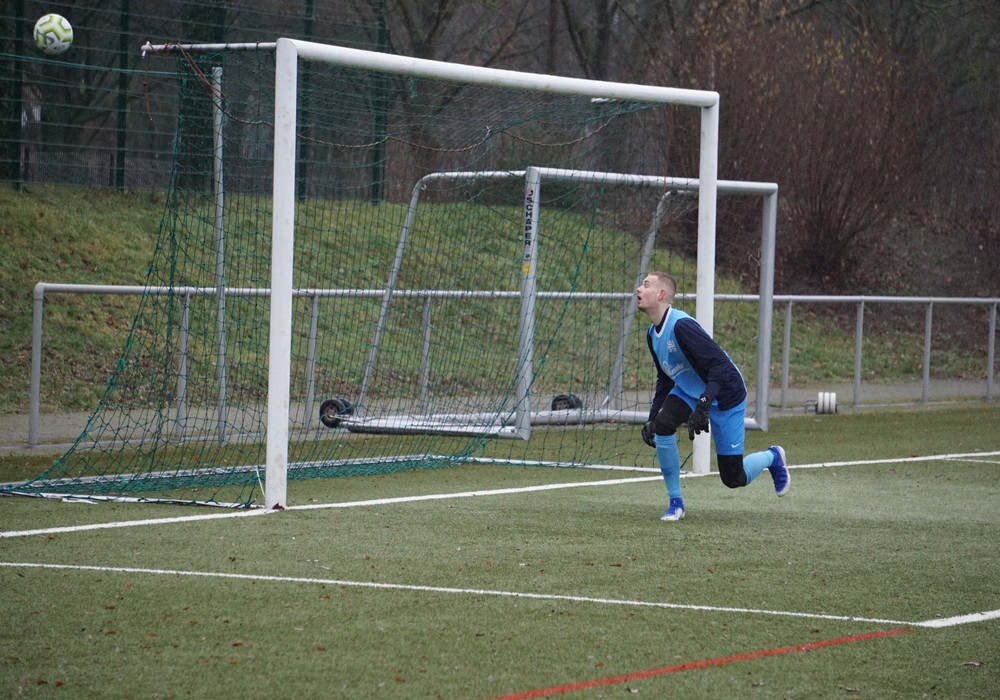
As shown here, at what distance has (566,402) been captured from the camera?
44.9 feet

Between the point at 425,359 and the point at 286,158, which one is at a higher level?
the point at 286,158

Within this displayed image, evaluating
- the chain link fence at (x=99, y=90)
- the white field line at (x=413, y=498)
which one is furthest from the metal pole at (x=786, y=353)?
the chain link fence at (x=99, y=90)

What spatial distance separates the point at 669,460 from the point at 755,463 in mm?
559

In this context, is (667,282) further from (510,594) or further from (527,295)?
(527,295)

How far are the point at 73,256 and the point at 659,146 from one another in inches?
313

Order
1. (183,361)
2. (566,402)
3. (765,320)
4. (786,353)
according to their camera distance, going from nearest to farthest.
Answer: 1. (183,361)
2. (765,320)
3. (566,402)
4. (786,353)

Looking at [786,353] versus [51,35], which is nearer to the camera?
[51,35]

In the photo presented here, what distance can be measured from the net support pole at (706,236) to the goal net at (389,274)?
0.02 m

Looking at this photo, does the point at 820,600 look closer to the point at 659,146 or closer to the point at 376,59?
the point at 376,59

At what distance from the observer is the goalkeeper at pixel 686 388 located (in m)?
7.45

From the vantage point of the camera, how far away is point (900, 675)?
181 inches

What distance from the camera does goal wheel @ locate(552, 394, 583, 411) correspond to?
13.5 meters

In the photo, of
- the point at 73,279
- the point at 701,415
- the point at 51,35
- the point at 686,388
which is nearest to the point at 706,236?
the point at 686,388

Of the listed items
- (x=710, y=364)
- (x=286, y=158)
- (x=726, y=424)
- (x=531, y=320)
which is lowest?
(x=726, y=424)
